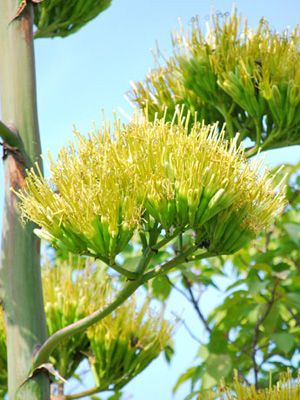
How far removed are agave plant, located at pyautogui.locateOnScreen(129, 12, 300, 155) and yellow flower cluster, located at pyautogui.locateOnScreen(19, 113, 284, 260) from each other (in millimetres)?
771

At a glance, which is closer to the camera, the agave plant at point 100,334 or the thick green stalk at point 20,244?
the thick green stalk at point 20,244

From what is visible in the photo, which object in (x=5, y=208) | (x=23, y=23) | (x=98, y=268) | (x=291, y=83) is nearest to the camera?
(x=5, y=208)

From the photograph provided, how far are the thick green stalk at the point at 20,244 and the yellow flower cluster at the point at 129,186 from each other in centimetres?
27

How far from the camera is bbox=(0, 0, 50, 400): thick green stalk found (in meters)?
2.18

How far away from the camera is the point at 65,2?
280 centimetres

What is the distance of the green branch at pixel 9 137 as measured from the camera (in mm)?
2283

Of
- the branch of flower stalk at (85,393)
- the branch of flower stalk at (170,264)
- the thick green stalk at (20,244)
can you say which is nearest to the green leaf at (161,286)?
the branch of flower stalk at (85,393)

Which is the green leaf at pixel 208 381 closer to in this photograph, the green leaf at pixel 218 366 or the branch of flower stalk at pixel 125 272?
the green leaf at pixel 218 366

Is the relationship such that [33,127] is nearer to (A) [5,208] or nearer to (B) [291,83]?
(A) [5,208]

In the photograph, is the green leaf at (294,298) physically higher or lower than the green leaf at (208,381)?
higher

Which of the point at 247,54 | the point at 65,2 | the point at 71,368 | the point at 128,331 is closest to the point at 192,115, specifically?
the point at 247,54

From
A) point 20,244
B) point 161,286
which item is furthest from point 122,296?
point 161,286

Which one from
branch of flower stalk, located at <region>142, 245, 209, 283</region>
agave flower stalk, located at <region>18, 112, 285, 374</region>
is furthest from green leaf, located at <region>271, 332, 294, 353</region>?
agave flower stalk, located at <region>18, 112, 285, 374</region>

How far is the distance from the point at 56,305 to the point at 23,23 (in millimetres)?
1025
